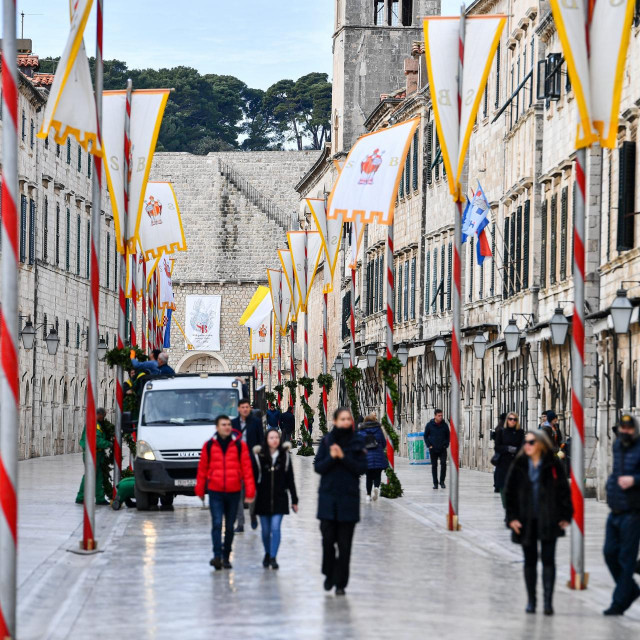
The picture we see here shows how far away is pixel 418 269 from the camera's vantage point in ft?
178

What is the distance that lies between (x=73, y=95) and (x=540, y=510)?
6.67m

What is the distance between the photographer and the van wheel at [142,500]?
84.9 ft

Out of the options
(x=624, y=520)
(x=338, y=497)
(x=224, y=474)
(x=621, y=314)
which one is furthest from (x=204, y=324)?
(x=624, y=520)

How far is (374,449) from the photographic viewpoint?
88.7 feet

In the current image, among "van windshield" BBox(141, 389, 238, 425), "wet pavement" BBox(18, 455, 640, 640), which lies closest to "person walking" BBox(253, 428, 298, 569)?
"wet pavement" BBox(18, 455, 640, 640)

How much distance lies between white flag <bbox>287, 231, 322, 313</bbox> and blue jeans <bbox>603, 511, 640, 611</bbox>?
3715 cm

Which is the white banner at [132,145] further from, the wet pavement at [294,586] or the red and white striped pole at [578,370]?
the red and white striped pole at [578,370]

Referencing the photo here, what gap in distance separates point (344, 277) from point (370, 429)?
47356 millimetres

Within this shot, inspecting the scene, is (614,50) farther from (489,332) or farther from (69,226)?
(69,226)

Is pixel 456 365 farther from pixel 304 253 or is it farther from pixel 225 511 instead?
pixel 304 253

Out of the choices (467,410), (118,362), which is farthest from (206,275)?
(118,362)

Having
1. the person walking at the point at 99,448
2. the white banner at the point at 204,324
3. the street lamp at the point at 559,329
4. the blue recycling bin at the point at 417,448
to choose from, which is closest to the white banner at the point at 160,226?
the blue recycling bin at the point at 417,448

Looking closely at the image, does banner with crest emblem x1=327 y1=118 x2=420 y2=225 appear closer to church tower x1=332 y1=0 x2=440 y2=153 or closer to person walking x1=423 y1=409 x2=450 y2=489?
person walking x1=423 y1=409 x2=450 y2=489

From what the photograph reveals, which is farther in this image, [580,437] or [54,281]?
[54,281]
